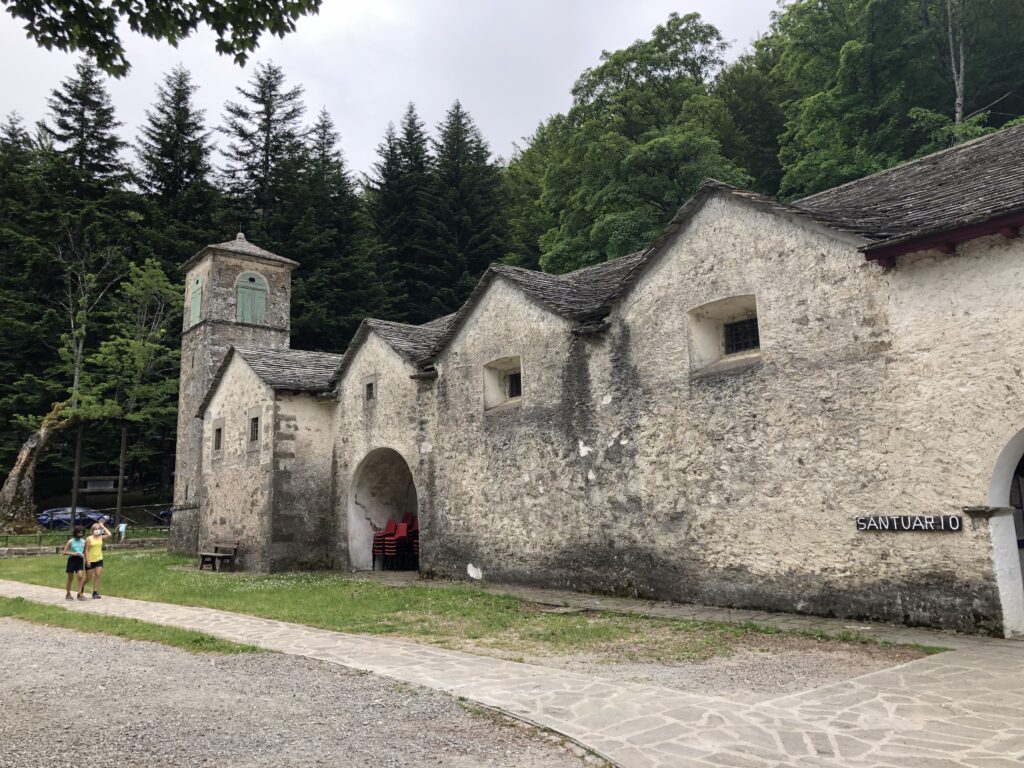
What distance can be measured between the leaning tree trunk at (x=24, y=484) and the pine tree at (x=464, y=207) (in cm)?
1877

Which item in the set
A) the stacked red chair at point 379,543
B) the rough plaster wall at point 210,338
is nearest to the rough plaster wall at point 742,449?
the stacked red chair at point 379,543

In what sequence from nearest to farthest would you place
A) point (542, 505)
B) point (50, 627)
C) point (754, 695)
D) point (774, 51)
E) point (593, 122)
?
1. point (754, 695)
2. point (50, 627)
3. point (542, 505)
4. point (593, 122)
5. point (774, 51)

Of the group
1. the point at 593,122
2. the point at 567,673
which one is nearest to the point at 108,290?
the point at 593,122

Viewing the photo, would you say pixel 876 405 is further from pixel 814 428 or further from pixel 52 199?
pixel 52 199

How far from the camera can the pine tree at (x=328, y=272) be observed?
120ft

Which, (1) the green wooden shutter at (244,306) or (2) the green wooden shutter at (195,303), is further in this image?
(2) the green wooden shutter at (195,303)

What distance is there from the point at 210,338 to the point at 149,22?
21.7 metres

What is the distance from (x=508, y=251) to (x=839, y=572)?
31.9 m

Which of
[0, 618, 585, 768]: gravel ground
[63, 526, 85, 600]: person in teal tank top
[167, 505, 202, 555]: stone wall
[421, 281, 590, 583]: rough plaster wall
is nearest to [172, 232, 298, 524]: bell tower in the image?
[167, 505, 202, 555]: stone wall

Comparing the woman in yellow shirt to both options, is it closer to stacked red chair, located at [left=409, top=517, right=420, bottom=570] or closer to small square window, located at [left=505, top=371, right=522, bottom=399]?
stacked red chair, located at [left=409, top=517, right=420, bottom=570]

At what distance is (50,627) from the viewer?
33.0 feet

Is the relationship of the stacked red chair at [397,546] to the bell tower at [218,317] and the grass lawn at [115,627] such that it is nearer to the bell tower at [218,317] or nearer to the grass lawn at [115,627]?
the grass lawn at [115,627]

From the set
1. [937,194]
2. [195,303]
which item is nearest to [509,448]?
[937,194]

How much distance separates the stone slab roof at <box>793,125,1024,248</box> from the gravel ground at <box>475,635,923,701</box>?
4581mm
